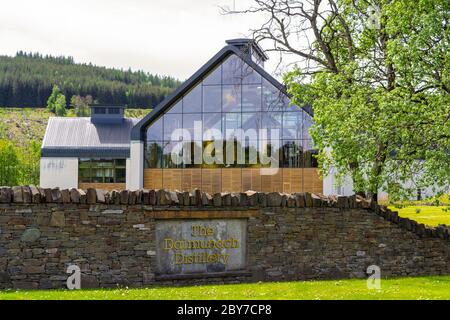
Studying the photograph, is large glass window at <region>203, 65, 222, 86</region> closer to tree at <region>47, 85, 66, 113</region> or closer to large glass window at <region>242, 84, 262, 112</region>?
large glass window at <region>242, 84, 262, 112</region>

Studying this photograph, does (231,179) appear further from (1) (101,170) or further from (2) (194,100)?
(1) (101,170)

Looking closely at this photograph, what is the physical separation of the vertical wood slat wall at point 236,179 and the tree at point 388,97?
67.4 feet

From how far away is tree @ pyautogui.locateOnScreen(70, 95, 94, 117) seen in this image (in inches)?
7146

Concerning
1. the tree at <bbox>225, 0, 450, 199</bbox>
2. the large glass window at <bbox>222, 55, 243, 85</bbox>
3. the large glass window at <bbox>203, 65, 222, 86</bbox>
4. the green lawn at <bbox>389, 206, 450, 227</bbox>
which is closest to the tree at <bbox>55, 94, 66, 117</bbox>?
the large glass window at <bbox>203, 65, 222, 86</bbox>

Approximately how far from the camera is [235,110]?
4606 centimetres

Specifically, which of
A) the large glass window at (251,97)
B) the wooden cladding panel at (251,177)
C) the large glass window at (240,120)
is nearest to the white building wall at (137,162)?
the large glass window at (240,120)

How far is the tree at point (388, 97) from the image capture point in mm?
19719

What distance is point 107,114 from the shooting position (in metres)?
65.2

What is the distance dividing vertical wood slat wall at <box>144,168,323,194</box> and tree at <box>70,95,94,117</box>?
447 feet

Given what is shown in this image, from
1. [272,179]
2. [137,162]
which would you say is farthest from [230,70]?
[137,162]

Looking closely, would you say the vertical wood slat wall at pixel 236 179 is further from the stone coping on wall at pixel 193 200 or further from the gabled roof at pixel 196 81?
the stone coping on wall at pixel 193 200

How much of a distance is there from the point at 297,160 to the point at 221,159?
5.34m

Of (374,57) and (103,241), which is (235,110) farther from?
(103,241)
